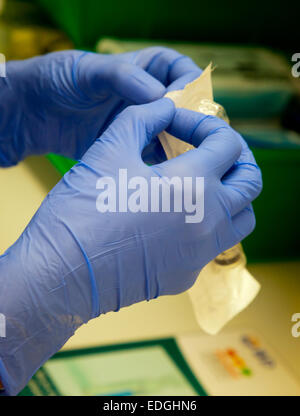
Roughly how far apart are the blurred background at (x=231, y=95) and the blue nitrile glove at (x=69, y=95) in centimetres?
33

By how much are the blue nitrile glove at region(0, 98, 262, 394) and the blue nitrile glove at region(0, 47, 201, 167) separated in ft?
0.85

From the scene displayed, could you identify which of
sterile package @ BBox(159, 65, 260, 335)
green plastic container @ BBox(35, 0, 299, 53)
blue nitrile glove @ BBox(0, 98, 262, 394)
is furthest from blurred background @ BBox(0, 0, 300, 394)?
blue nitrile glove @ BBox(0, 98, 262, 394)

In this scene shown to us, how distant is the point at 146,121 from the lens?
2.88 ft

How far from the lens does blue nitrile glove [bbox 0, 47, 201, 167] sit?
113 centimetres

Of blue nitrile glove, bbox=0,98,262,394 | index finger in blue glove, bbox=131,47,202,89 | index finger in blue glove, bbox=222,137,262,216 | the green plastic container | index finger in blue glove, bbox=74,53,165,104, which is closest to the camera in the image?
blue nitrile glove, bbox=0,98,262,394

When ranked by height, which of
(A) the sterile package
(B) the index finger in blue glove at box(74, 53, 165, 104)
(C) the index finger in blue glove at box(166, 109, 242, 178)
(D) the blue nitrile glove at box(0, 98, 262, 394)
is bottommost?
(A) the sterile package

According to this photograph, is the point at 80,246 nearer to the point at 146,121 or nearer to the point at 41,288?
the point at 41,288

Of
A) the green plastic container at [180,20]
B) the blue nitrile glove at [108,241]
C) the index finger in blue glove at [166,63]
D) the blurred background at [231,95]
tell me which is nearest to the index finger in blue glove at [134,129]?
the blue nitrile glove at [108,241]

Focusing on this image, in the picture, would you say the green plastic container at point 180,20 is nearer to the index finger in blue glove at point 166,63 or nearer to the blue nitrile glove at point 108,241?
the index finger in blue glove at point 166,63

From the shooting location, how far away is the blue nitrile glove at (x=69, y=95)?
1126 millimetres

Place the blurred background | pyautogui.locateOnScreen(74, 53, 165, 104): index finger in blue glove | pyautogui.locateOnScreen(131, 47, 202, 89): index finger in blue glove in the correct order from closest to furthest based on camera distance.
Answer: pyautogui.locateOnScreen(74, 53, 165, 104): index finger in blue glove
pyautogui.locateOnScreen(131, 47, 202, 89): index finger in blue glove
the blurred background

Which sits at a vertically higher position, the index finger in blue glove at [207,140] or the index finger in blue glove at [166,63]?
the index finger in blue glove at [166,63]

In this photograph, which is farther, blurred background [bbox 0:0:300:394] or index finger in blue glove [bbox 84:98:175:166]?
blurred background [bbox 0:0:300:394]

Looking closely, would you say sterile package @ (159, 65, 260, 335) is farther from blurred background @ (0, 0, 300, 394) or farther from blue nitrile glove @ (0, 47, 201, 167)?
blurred background @ (0, 0, 300, 394)
